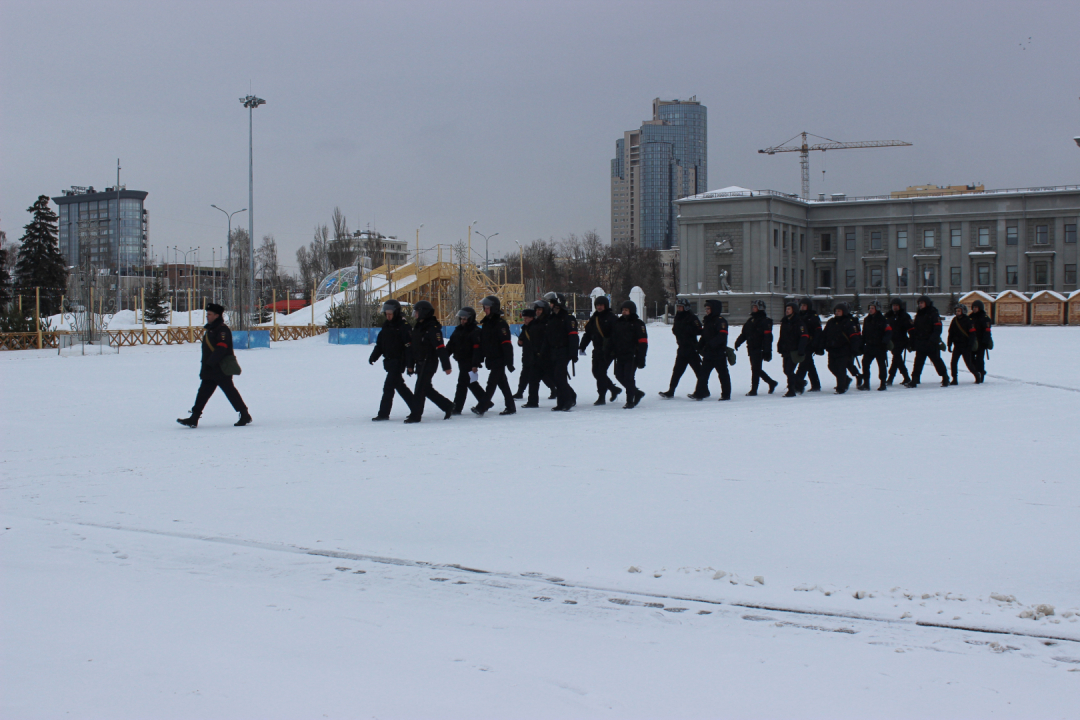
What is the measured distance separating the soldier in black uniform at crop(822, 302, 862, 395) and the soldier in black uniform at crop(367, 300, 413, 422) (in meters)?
7.65

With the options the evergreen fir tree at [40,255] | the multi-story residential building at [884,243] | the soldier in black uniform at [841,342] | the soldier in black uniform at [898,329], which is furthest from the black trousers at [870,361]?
the multi-story residential building at [884,243]

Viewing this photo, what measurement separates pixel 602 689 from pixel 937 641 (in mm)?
1645

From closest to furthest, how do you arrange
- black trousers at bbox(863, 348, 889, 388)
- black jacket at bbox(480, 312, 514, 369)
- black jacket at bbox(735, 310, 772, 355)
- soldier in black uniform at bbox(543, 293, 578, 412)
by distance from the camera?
black jacket at bbox(480, 312, 514, 369) → soldier in black uniform at bbox(543, 293, 578, 412) → black jacket at bbox(735, 310, 772, 355) → black trousers at bbox(863, 348, 889, 388)

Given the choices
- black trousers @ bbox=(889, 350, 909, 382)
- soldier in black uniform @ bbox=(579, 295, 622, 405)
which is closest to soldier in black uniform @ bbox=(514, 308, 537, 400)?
soldier in black uniform @ bbox=(579, 295, 622, 405)

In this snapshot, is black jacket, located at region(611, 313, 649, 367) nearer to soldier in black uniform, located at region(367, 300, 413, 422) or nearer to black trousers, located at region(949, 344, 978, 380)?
soldier in black uniform, located at region(367, 300, 413, 422)

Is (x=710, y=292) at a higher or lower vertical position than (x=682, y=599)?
higher

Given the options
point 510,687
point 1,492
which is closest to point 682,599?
point 510,687

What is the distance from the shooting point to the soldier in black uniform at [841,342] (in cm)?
1556

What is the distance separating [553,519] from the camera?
6.42 metres

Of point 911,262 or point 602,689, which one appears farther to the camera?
point 911,262

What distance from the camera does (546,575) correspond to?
5137 millimetres

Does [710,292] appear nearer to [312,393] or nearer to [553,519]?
[312,393]

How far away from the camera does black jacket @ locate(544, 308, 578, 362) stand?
1334 centimetres

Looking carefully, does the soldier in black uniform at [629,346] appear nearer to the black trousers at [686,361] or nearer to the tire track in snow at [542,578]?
the black trousers at [686,361]
